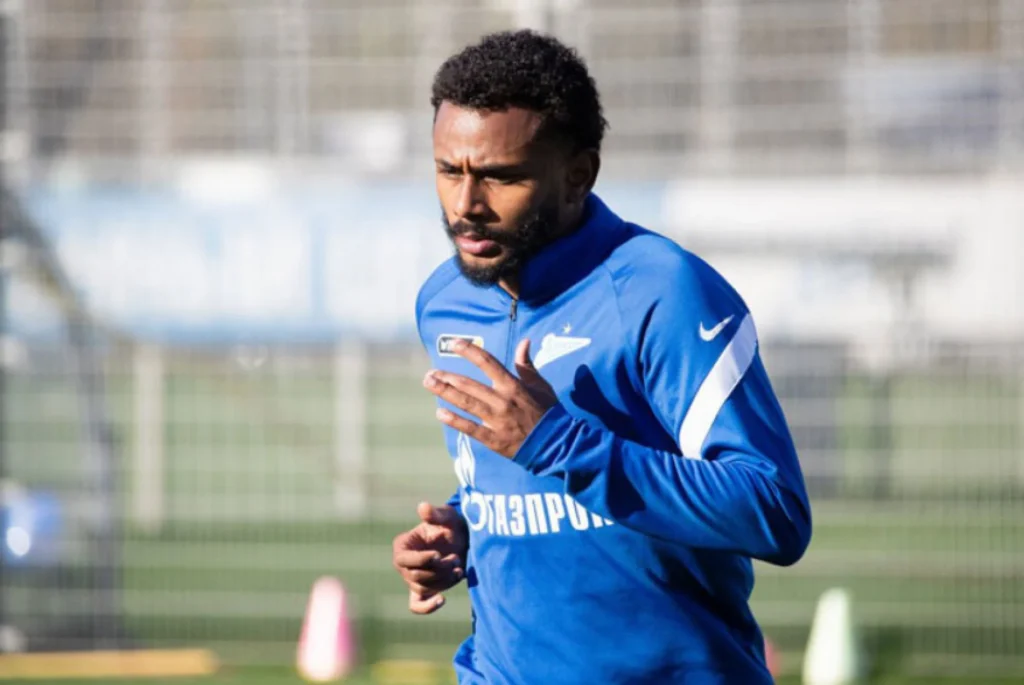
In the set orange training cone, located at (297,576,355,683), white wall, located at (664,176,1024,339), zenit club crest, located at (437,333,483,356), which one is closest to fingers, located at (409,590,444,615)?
zenit club crest, located at (437,333,483,356)

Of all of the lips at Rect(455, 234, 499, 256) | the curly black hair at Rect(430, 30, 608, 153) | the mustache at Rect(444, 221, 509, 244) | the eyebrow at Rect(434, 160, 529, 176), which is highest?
the curly black hair at Rect(430, 30, 608, 153)

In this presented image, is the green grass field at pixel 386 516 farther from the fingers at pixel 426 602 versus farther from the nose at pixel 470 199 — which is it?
the nose at pixel 470 199

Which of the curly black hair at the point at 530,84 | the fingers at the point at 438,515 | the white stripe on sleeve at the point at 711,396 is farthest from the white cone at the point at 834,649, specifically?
the white stripe on sleeve at the point at 711,396

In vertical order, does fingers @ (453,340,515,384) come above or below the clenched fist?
above

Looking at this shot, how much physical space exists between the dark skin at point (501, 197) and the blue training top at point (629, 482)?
5cm

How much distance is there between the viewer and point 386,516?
30.1 feet

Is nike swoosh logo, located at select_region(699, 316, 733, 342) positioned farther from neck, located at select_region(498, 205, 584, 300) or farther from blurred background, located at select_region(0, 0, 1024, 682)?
blurred background, located at select_region(0, 0, 1024, 682)

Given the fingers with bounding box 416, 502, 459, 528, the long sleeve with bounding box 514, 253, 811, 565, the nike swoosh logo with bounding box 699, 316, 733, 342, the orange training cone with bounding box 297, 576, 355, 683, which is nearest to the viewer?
the long sleeve with bounding box 514, 253, 811, 565

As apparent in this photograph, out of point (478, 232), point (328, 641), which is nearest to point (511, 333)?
point (478, 232)

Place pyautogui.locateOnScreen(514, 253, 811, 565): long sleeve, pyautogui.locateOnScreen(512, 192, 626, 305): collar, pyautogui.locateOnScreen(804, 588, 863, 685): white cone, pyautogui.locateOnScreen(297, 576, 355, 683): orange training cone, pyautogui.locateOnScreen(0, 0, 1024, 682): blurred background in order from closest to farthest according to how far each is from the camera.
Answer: pyautogui.locateOnScreen(514, 253, 811, 565): long sleeve < pyautogui.locateOnScreen(512, 192, 626, 305): collar < pyautogui.locateOnScreen(804, 588, 863, 685): white cone < pyautogui.locateOnScreen(297, 576, 355, 683): orange training cone < pyautogui.locateOnScreen(0, 0, 1024, 682): blurred background

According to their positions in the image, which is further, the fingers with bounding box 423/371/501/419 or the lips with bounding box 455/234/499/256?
the lips with bounding box 455/234/499/256

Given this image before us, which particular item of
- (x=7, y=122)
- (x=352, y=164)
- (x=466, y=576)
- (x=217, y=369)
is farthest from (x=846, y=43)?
(x=466, y=576)

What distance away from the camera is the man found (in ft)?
9.95

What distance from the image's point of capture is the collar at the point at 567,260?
345 cm
